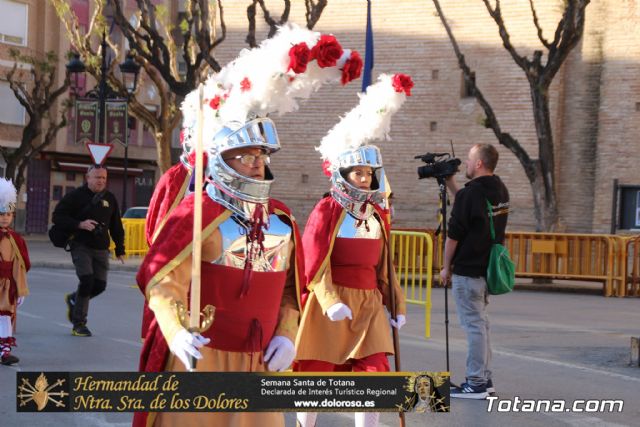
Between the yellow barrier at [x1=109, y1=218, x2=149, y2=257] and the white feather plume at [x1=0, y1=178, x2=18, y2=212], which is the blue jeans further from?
the yellow barrier at [x1=109, y1=218, x2=149, y2=257]

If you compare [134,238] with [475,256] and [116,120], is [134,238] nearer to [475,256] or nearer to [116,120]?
[116,120]

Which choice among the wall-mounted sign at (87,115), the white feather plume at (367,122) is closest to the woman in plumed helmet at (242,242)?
the white feather plume at (367,122)

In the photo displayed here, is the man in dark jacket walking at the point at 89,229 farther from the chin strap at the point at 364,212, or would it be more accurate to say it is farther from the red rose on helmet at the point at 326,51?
the red rose on helmet at the point at 326,51

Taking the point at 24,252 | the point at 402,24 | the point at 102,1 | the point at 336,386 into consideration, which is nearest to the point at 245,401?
the point at 336,386

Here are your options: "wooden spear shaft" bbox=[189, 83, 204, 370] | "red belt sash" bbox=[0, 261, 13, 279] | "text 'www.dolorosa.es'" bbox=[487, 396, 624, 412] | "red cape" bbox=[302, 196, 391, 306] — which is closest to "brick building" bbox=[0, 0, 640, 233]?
"text 'www.dolorosa.es'" bbox=[487, 396, 624, 412]

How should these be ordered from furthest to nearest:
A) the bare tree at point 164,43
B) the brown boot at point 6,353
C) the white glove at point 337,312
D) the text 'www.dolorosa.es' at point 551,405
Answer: the bare tree at point 164,43 → the brown boot at point 6,353 → the text 'www.dolorosa.es' at point 551,405 → the white glove at point 337,312

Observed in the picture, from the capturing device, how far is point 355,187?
7598mm

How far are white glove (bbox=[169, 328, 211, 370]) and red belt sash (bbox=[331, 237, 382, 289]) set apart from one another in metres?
3.09

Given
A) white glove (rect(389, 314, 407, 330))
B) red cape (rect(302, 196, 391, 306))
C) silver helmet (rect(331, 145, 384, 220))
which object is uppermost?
silver helmet (rect(331, 145, 384, 220))

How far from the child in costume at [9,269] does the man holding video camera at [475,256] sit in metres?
4.33

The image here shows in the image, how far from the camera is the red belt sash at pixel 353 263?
7469 mm

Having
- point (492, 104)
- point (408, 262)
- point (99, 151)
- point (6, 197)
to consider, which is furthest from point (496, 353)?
point (492, 104)

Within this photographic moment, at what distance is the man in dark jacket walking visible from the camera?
12.5 meters

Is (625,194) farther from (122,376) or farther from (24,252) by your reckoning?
(122,376)
